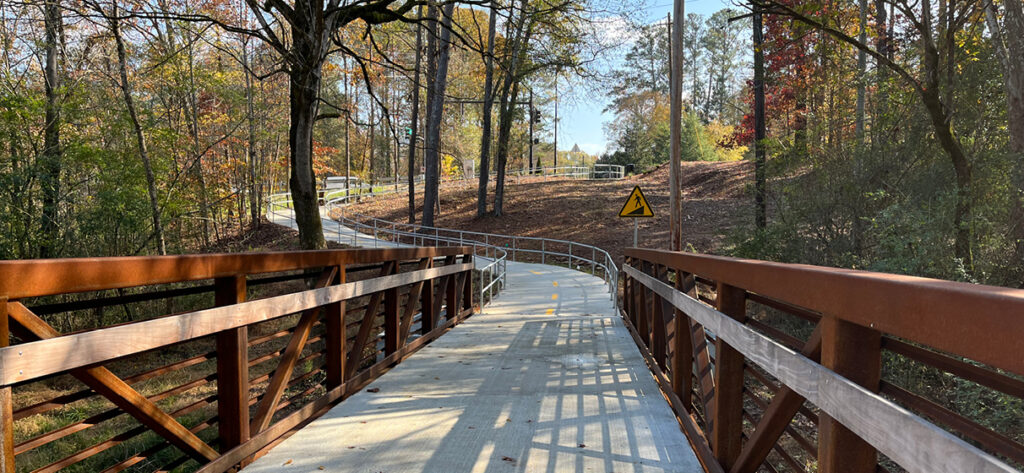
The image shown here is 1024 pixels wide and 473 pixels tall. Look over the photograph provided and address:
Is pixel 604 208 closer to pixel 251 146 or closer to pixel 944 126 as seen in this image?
pixel 251 146

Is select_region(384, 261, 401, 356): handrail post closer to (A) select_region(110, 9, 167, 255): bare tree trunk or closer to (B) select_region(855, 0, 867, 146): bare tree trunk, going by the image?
(B) select_region(855, 0, 867, 146): bare tree trunk

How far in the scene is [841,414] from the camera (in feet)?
5.55

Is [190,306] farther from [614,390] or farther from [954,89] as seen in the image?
[954,89]

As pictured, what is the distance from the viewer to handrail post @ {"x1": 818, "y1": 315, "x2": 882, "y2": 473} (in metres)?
1.70

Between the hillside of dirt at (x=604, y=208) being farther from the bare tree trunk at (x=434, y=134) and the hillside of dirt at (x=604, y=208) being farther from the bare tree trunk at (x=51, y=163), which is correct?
the bare tree trunk at (x=51, y=163)

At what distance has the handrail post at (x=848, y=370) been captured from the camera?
170 centimetres

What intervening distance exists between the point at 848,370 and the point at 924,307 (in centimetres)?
46

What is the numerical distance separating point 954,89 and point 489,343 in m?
9.12

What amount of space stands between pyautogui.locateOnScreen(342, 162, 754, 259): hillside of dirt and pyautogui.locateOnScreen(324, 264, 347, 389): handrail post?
15.4m

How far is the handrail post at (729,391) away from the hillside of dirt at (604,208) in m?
15.7

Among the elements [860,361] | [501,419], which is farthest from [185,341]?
[860,361]

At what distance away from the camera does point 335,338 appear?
442 cm

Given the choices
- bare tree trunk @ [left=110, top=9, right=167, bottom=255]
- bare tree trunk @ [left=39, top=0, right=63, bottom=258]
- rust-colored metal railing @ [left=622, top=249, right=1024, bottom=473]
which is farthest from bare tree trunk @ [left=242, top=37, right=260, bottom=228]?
rust-colored metal railing @ [left=622, top=249, right=1024, bottom=473]

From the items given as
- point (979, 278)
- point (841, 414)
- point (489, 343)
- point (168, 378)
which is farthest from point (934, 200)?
point (168, 378)
